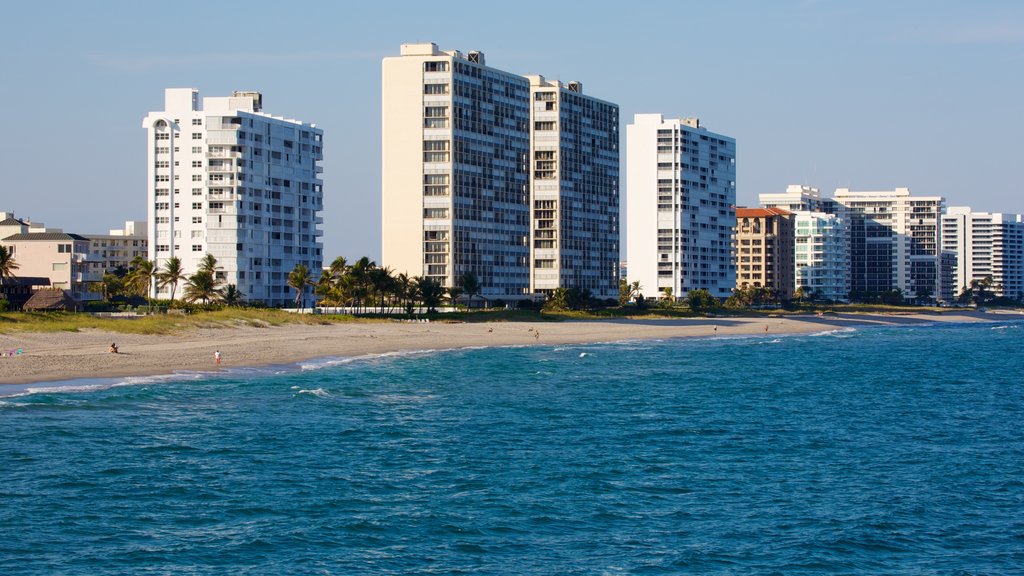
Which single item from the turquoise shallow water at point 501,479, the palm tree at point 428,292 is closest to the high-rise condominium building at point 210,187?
the palm tree at point 428,292

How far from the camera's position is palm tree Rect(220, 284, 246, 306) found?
6368 inches

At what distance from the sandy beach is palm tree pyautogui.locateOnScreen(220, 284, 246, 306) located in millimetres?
24314

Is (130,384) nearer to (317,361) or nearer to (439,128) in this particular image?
(317,361)

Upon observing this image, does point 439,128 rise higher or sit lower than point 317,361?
higher

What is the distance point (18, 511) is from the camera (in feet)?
131

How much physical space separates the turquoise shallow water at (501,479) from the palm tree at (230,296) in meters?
77.4

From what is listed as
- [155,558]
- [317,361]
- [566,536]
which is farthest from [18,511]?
[317,361]

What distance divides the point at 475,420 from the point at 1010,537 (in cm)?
3293

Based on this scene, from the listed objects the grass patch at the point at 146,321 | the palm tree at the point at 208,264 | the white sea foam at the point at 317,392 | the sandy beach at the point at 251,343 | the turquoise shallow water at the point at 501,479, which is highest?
the palm tree at the point at 208,264

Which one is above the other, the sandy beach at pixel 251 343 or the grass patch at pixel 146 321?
the grass patch at pixel 146 321

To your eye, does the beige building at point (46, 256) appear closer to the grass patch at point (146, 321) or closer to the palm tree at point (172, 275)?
the palm tree at point (172, 275)

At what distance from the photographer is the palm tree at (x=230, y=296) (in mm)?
161750

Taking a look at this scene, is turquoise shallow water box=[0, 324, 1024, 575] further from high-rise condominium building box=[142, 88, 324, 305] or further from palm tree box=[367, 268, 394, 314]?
high-rise condominium building box=[142, 88, 324, 305]

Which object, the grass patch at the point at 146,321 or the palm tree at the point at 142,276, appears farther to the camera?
the palm tree at the point at 142,276
